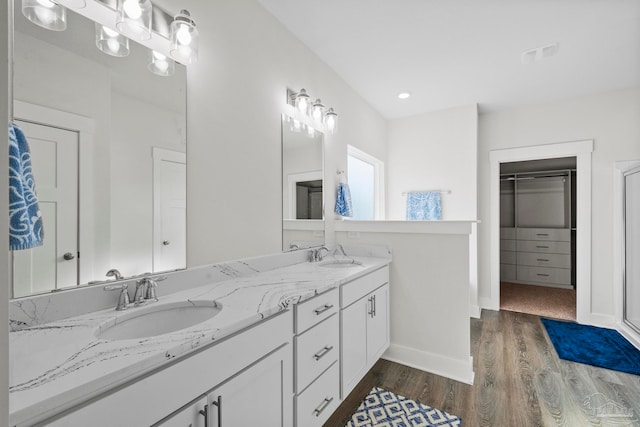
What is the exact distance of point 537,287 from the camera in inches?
194

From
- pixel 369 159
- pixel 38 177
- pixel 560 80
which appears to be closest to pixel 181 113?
pixel 38 177

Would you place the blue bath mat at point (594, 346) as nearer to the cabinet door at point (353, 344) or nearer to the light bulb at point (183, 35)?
the cabinet door at point (353, 344)

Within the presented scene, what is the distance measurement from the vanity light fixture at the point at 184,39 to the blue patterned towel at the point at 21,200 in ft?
2.65

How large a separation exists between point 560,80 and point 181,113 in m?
3.51

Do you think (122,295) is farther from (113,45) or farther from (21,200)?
(113,45)

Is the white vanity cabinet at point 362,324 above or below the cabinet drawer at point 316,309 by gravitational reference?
below

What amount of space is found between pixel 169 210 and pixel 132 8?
2.69 feet

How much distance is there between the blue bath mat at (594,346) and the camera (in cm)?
235

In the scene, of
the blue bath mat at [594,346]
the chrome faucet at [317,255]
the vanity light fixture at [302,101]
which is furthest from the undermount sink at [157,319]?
the blue bath mat at [594,346]

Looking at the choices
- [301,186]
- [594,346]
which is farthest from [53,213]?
[594,346]

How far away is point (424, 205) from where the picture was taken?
373 cm

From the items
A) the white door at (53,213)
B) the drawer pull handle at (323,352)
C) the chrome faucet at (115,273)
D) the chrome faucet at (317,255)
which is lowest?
the drawer pull handle at (323,352)

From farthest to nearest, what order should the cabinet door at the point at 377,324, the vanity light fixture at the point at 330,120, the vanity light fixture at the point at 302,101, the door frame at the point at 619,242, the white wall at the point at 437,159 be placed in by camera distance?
the white wall at the point at 437,159 < the door frame at the point at 619,242 < the vanity light fixture at the point at 330,120 < the vanity light fixture at the point at 302,101 < the cabinet door at the point at 377,324

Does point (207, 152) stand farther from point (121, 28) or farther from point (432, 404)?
point (432, 404)
